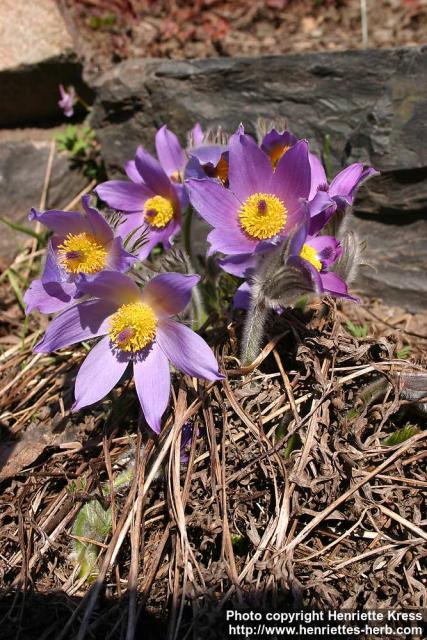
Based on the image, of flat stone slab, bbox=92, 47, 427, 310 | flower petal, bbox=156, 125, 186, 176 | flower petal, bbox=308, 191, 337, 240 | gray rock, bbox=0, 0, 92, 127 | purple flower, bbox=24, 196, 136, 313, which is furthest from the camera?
gray rock, bbox=0, 0, 92, 127

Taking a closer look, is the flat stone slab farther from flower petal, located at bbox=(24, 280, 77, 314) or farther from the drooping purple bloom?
flower petal, located at bbox=(24, 280, 77, 314)

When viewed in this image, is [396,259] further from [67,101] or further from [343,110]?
[67,101]

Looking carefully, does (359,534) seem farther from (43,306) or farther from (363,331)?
(43,306)

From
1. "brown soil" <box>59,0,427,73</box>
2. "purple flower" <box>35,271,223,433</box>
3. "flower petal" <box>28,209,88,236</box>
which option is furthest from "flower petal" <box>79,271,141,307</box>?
"brown soil" <box>59,0,427,73</box>

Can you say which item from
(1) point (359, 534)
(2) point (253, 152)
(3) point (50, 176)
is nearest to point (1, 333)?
(3) point (50, 176)

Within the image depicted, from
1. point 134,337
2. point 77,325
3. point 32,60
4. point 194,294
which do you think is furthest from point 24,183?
point 134,337

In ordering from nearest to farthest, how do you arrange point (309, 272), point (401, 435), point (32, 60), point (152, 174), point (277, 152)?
point (309, 272) < point (401, 435) < point (277, 152) < point (152, 174) < point (32, 60)
